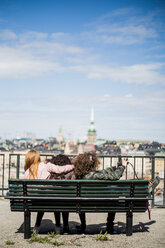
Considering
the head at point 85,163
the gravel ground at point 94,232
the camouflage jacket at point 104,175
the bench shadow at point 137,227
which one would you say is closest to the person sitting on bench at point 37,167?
the head at point 85,163

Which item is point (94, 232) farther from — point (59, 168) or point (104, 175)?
point (59, 168)

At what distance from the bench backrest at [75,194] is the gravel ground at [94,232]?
0.45 meters

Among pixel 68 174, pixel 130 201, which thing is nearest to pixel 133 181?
pixel 130 201

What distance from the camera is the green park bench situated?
16.6 feet

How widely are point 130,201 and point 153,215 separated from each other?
1921 mm

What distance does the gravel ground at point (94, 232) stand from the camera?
16.5 ft

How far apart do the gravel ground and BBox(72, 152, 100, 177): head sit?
3.20 ft

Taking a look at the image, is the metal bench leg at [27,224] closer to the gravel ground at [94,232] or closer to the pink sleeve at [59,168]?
the gravel ground at [94,232]

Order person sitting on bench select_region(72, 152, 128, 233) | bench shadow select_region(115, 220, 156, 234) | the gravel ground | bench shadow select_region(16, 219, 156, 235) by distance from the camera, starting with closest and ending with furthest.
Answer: the gravel ground < person sitting on bench select_region(72, 152, 128, 233) < bench shadow select_region(16, 219, 156, 235) < bench shadow select_region(115, 220, 156, 234)

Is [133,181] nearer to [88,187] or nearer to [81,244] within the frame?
[88,187]

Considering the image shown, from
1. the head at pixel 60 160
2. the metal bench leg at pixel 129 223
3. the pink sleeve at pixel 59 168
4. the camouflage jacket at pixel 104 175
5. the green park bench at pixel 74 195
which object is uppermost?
the head at pixel 60 160

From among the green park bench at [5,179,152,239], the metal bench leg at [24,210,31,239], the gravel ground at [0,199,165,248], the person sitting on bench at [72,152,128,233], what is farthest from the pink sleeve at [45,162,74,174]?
the gravel ground at [0,199,165,248]

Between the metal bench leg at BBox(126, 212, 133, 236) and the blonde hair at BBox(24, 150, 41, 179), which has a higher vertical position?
the blonde hair at BBox(24, 150, 41, 179)

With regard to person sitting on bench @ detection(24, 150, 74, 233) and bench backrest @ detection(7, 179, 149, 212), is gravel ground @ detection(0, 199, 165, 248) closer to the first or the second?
bench backrest @ detection(7, 179, 149, 212)
